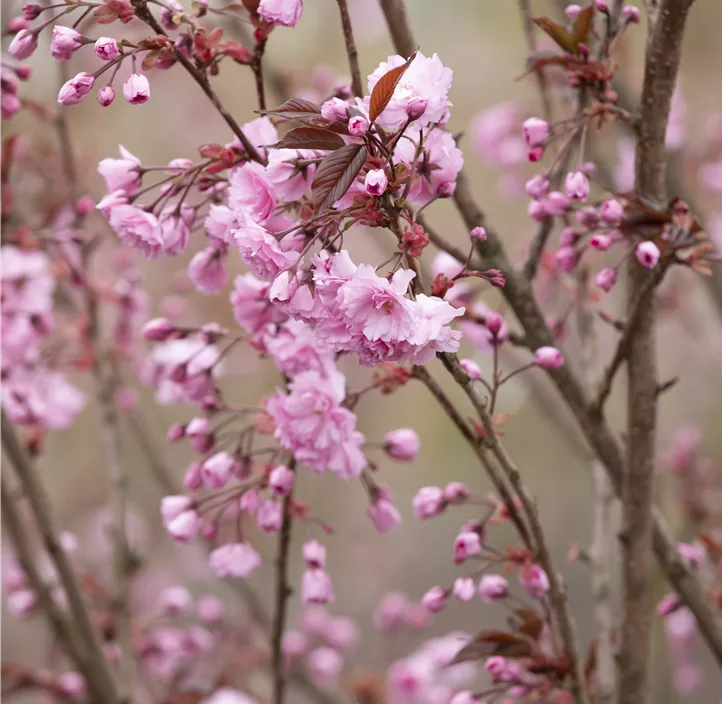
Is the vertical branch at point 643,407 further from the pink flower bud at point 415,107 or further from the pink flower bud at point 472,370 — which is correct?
the pink flower bud at point 415,107

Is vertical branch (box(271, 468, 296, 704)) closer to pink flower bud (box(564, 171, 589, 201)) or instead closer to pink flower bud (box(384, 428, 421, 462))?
pink flower bud (box(384, 428, 421, 462))

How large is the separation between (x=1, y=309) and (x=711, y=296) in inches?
73.4

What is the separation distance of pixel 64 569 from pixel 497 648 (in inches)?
34.8

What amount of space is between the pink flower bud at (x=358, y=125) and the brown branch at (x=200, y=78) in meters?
0.19

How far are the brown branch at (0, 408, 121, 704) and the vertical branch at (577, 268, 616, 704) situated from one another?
930 mm

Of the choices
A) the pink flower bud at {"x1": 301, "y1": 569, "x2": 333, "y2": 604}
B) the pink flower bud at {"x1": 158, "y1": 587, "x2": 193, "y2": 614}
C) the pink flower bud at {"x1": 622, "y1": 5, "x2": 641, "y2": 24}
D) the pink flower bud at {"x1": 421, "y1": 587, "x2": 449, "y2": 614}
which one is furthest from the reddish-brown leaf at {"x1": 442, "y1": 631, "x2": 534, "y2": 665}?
the pink flower bud at {"x1": 158, "y1": 587, "x2": 193, "y2": 614}

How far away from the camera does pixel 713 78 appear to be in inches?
193

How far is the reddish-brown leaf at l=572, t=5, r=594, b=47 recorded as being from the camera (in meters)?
1.17

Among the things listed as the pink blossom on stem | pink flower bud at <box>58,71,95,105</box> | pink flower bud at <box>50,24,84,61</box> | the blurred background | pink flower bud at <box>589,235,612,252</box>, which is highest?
pink flower bud at <box>50,24,84,61</box>

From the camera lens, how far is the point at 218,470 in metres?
1.13

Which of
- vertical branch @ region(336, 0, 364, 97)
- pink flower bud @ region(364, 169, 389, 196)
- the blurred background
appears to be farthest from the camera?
the blurred background

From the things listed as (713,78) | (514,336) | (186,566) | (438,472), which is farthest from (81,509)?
(713,78)

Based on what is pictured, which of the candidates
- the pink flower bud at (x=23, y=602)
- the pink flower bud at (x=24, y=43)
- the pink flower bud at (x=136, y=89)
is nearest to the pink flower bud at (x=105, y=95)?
the pink flower bud at (x=136, y=89)

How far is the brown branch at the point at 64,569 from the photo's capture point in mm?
1571
